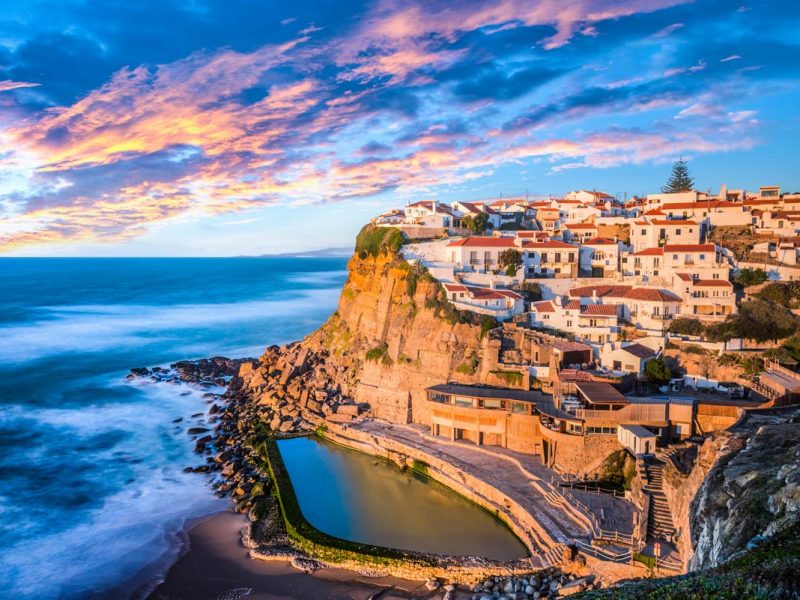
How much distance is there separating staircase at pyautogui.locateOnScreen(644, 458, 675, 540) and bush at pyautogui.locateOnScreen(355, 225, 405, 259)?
22.9 m

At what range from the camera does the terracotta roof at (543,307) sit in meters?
30.9

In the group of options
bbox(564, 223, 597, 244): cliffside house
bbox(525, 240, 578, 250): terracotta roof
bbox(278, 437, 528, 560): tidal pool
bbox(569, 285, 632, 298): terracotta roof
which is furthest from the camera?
bbox(564, 223, 597, 244): cliffside house

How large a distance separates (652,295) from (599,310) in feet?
9.69

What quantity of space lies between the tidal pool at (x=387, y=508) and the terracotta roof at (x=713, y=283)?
60.1ft

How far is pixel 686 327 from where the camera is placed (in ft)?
89.8

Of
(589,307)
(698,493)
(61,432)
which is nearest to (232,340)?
(61,432)

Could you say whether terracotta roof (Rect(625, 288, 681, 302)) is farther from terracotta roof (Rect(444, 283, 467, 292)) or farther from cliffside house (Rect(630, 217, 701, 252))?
terracotta roof (Rect(444, 283, 467, 292))

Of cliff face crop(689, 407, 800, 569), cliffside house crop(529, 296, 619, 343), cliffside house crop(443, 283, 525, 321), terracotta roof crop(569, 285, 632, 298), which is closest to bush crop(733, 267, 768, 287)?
terracotta roof crop(569, 285, 632, 298)

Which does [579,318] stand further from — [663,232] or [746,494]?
[746,494]

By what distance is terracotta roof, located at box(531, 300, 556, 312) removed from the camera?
101 ft

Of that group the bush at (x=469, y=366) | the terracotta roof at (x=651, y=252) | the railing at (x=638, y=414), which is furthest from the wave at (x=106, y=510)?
the terracotta roof at (x=651, y=252)

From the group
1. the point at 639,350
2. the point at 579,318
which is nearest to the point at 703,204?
the point at 579,318

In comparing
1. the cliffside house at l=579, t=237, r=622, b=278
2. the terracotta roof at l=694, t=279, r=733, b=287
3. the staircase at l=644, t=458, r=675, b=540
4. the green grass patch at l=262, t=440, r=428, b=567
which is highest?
the cliffside house at l=579, t=237, r=622, b=278

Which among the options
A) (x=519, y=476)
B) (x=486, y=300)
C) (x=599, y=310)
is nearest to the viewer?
(x=519, y=476)
